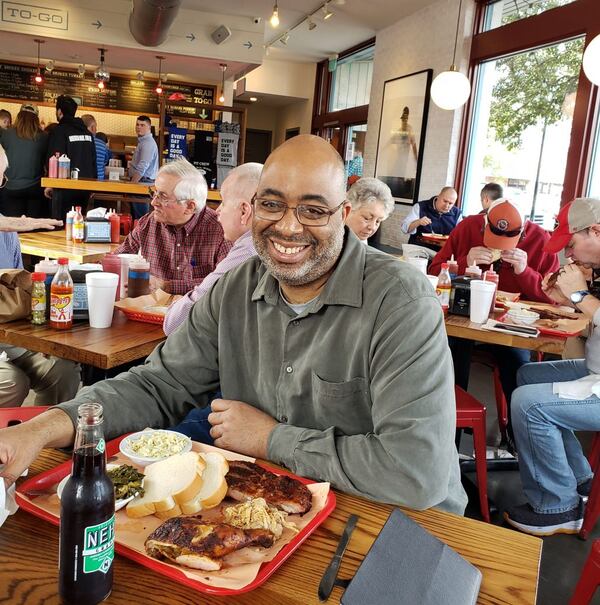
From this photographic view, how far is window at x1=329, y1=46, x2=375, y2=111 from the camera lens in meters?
10.9

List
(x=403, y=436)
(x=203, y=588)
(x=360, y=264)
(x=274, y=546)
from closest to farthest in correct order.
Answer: (x=203, y=588) < (x=274, y=546) < (x=403, y=436) < (x=360, y=264)

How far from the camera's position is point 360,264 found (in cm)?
148

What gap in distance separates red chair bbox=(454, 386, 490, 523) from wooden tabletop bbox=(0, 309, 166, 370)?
4.26 ft

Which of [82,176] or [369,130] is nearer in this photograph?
[82,176]

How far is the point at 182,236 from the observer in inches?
142

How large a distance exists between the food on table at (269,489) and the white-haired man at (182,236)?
2422 mm

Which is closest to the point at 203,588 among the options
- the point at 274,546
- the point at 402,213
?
the point at 274,546

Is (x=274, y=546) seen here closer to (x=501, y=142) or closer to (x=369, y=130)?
(x=501, y=142)

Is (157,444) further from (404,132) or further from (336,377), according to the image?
(404,132)

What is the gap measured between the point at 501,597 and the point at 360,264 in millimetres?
790

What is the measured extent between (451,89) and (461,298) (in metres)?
3.92

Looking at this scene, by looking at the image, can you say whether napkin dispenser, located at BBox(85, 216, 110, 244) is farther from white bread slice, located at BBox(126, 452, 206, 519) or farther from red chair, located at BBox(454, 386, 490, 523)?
white bread slice, located at BBox(126, 452, 206, 519)

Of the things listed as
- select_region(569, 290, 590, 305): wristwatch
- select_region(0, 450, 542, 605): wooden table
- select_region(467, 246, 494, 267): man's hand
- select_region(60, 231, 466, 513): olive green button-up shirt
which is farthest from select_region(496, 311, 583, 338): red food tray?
select_region(0, 450, 542, 605): wooden table

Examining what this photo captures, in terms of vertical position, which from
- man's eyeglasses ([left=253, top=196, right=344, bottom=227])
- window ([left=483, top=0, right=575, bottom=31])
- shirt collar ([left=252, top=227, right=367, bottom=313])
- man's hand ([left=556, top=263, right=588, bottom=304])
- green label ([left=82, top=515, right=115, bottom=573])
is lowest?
green label ([left=82, top=515, right=115, bottom=573])
